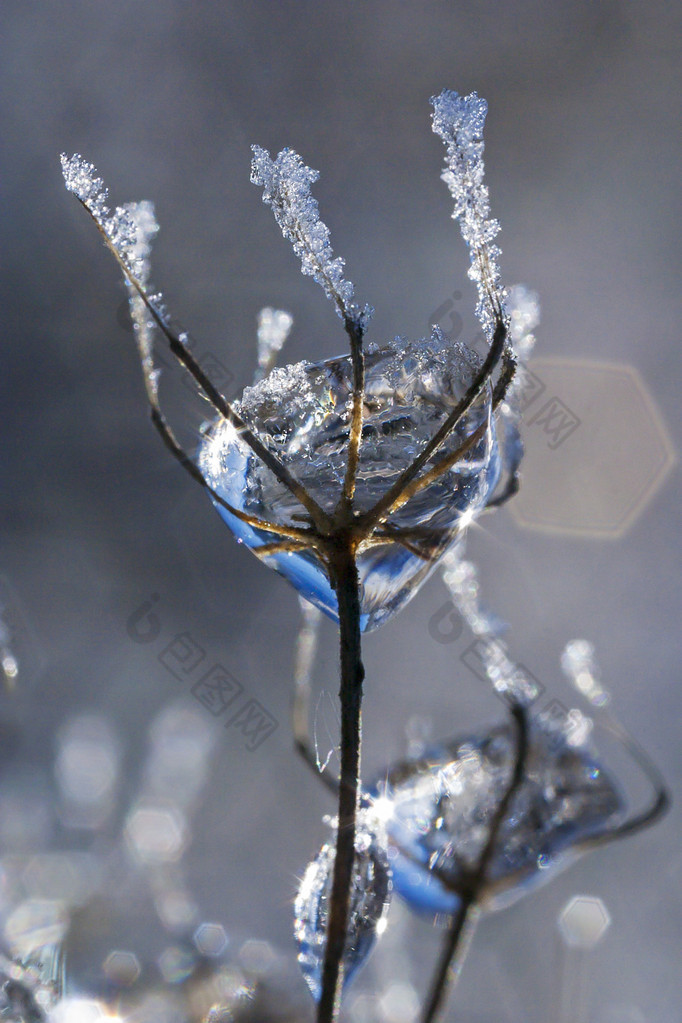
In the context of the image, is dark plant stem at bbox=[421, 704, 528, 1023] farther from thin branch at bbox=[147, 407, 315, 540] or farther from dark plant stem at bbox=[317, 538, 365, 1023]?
thin branch at bbox=[147, 407, 315, 540]

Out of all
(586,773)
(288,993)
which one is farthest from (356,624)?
(288,993)

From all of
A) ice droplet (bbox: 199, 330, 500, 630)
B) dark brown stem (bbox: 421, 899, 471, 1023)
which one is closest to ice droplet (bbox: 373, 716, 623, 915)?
dark brown stem (bbox: 421, 899, 471, 1023)

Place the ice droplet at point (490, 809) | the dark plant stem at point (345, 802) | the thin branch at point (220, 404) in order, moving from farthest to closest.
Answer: the ice droplet at point (490, 809)
the thin branch at point (220, 404)
the dark plant stem at point (345, 802)

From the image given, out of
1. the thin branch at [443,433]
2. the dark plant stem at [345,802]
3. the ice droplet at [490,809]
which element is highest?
the thin branch at [443,433]

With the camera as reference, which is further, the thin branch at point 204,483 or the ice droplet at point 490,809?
the ice droplet at point 490,809

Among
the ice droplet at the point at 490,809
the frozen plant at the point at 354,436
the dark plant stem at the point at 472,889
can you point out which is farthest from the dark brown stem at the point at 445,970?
the ice droplet at the point at 490,809

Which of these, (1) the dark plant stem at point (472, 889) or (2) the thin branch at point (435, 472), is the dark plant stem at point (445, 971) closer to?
(1) the dark plant stem at point (472, 889)

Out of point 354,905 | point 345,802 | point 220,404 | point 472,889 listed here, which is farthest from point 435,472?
point 472,889
